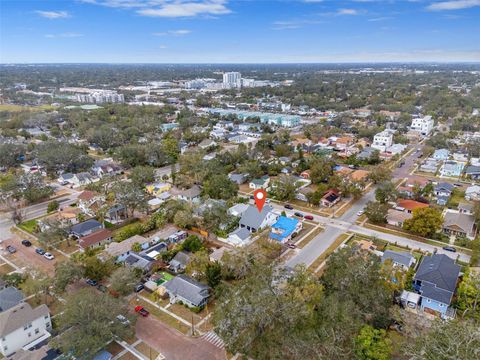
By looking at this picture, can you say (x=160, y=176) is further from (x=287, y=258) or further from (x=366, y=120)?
(x=366, y=120)

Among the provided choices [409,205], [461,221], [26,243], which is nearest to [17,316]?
[26,243]

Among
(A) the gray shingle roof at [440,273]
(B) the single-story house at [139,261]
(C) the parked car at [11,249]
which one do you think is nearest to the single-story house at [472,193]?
(A) the gray shingle roof at [440,273]

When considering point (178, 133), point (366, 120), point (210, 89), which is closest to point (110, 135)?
point (178, 133)

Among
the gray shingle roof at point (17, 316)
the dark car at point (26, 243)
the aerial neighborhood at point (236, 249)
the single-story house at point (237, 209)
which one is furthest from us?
the single-story house at point (237, 209)

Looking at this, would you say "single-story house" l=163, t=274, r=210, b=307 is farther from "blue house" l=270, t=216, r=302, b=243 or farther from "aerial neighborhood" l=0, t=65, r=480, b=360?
"blue house" l=270, t=216, r=302, b=243

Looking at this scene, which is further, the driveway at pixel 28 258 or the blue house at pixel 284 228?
the blue house at pixel 284 228

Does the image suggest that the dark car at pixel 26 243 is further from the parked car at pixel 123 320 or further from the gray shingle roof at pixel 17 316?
the parked car at pixel 123 320

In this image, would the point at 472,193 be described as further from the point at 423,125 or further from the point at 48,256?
the point at 48,256
